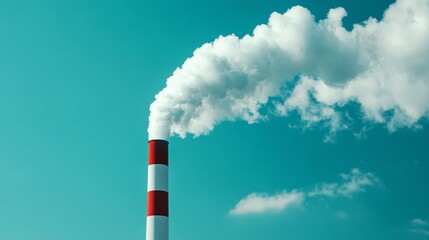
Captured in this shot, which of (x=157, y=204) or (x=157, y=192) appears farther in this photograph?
(x=157, y=192)

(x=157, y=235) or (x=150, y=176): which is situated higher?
(x=150, y=176)

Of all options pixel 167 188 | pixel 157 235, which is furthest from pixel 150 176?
pixel 157 235

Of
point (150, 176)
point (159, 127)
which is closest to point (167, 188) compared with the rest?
point (150, 176)

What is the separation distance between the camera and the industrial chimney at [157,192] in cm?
1914

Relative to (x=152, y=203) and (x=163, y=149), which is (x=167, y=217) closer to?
(x=152, y=203)

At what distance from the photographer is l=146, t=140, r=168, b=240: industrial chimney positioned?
19141 mm

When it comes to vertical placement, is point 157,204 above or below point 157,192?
below

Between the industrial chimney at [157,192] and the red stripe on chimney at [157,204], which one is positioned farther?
the red stripe on chimney at [157,204]

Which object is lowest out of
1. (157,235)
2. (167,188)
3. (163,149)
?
(157,235)

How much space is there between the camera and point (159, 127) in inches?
814

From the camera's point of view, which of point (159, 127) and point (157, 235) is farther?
point (159, 127)

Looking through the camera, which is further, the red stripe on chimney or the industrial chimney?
the red stripe on chimney

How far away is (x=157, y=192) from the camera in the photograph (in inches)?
768

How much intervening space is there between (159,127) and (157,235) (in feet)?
13.2
